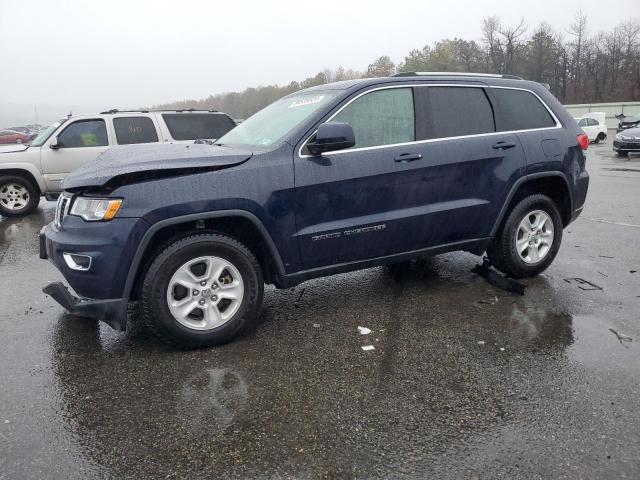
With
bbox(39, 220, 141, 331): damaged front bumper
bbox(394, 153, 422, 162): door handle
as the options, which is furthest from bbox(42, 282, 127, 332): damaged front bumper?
bbox(394, 153, 422, 162): door handle

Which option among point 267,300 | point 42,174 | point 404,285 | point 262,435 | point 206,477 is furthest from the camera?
point 42,174

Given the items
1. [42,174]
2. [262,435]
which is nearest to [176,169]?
[262,435]

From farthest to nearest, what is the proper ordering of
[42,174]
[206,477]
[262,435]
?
1. [42,174]
2. [262,435]
3. [206,477]

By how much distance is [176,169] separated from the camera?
3.43 metres

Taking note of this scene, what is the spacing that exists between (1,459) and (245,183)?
2.07 m

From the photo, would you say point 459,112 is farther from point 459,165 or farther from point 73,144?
point 73,144

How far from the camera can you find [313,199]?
12.4 ft

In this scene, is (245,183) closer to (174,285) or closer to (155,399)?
(174,285)

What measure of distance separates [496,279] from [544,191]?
1.01 m

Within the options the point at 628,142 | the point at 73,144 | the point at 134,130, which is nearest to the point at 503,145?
the point at 134,130

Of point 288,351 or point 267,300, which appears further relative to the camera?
point 267,300

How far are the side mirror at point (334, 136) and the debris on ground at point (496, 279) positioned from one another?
212cm

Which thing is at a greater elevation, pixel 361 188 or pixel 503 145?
pixel 503 145

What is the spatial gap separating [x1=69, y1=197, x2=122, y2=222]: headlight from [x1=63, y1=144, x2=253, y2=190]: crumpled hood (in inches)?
4.1
